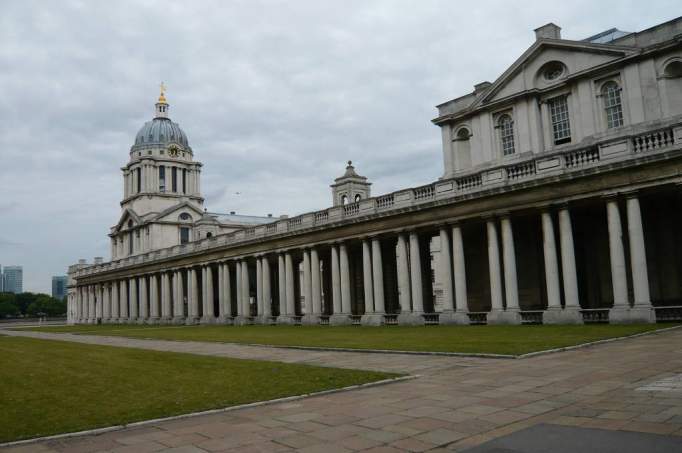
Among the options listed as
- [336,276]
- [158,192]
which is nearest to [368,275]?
[336,276]

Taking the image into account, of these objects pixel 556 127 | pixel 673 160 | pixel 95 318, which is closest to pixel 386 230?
pixel 556 127

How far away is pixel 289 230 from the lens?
51.3 metres

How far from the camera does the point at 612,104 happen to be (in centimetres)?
3678

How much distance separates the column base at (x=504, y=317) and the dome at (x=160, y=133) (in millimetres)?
84622

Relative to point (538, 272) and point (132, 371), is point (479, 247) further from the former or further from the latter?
point (132, 371)

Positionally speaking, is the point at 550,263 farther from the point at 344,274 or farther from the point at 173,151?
the point at 173,151

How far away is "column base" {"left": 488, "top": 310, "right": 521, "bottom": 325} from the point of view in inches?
1307

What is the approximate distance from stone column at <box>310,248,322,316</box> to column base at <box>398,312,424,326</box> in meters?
10.2

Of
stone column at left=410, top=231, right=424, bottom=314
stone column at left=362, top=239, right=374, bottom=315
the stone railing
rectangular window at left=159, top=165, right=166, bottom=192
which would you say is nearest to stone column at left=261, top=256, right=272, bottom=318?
the stone railing

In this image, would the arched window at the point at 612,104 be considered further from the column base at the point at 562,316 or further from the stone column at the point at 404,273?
the stone column at the point at 404,273

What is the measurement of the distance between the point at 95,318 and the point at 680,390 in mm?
97847

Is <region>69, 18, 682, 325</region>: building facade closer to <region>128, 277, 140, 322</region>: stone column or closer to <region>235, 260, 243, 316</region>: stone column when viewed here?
<region>235, 260, 243, 316</region>: stone column

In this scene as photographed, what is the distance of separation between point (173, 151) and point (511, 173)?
269 feet

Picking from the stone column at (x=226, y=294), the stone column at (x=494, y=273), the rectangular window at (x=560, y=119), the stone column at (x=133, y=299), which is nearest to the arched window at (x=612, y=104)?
the rectangular window at (x=560, y=119)
